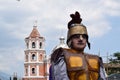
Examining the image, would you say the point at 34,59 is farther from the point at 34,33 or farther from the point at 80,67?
the point at 80,67

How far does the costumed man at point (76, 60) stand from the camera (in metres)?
5.41

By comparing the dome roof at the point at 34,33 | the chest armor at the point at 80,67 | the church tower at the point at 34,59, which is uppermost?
the dome roof at the point at 34,33

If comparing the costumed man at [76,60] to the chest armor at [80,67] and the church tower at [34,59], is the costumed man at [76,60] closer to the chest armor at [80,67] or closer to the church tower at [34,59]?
the chest armor at [80,67]

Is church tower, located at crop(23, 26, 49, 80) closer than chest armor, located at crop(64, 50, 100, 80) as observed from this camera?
No

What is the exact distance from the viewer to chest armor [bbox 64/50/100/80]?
5410 millimetres

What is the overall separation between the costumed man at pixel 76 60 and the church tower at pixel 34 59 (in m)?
70.0

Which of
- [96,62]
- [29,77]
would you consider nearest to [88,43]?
[96,62]

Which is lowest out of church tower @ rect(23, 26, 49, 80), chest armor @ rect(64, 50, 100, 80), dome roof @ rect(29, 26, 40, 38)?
chest armor @ rect(64, 50, 100, 80)

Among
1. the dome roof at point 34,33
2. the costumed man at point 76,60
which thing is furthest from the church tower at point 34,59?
the costumed man at point 76,60

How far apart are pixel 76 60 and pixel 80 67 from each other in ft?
0.30

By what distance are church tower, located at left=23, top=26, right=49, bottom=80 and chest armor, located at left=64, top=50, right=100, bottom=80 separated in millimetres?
70119

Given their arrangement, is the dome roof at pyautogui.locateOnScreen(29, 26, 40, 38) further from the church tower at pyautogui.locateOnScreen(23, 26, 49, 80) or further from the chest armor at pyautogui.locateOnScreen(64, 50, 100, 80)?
the chest armor at pyautogui.locateOnScreen(64, 50, 100, 80)

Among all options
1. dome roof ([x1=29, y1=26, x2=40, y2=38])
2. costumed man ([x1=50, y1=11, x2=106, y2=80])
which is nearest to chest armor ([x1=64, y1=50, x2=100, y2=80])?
costumed man ([x1=50, y1=11, x2=106, y2=80])

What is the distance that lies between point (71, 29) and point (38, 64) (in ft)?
237
